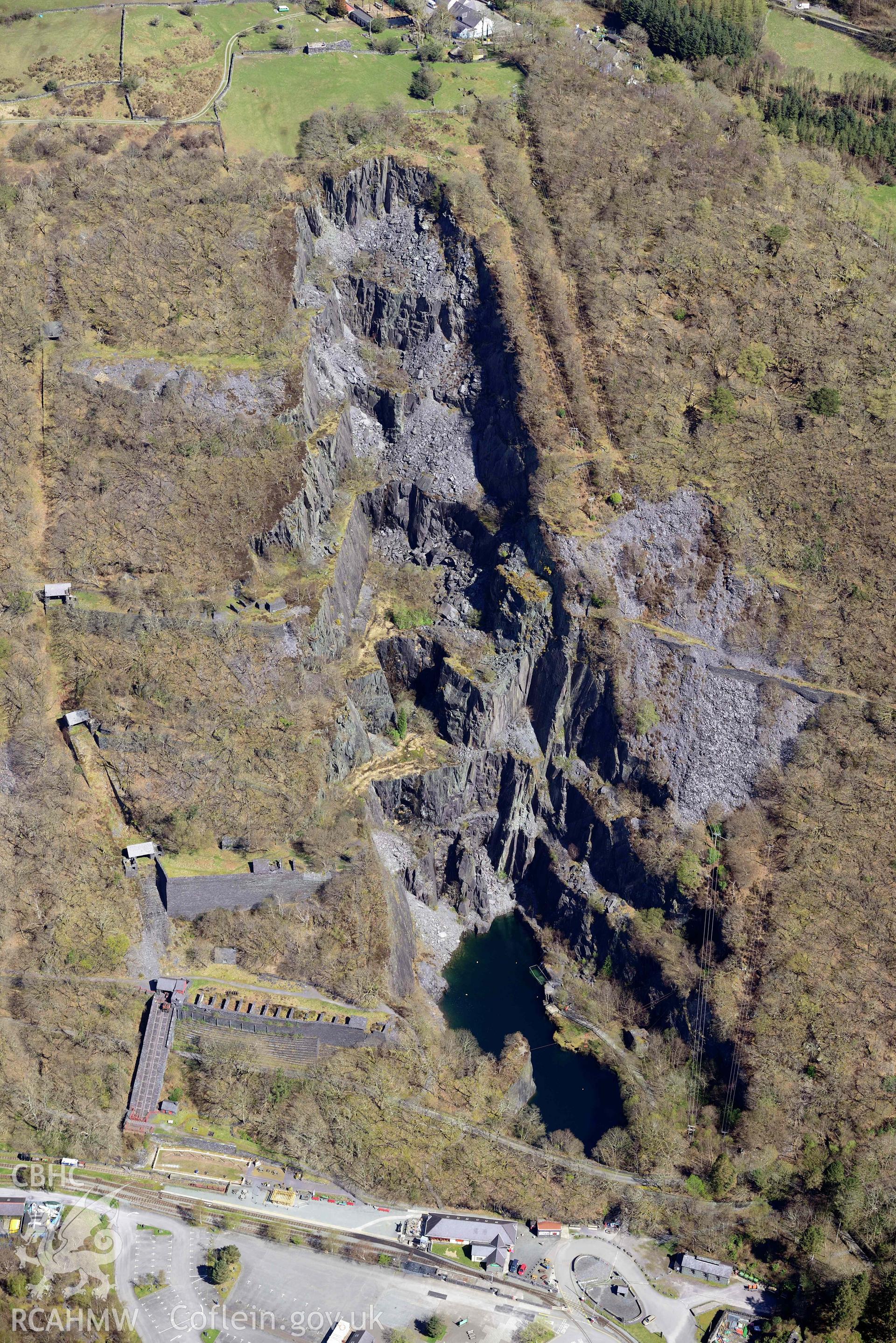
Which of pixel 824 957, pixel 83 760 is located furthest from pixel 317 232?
pixel 824 957

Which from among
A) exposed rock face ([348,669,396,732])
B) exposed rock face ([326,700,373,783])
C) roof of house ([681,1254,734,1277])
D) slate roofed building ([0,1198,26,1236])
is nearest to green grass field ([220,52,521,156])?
exposed rock face ([348,669,396,732])

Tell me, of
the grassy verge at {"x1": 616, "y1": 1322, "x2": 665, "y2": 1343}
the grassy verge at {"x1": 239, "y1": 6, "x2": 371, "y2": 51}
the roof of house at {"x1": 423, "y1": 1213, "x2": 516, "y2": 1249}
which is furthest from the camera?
the grassy verge at {"x1": 239, "y1": 6, "x2": 371, "y2": 51}

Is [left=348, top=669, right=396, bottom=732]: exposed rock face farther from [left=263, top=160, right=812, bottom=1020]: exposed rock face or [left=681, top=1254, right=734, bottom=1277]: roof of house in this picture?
[left=681, top=1254, right=734, bottom=1277]: roof of house

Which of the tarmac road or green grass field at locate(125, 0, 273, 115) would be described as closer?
the tarmac road

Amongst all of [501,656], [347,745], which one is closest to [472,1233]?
[347,745]

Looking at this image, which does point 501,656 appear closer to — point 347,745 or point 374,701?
point 374,701
